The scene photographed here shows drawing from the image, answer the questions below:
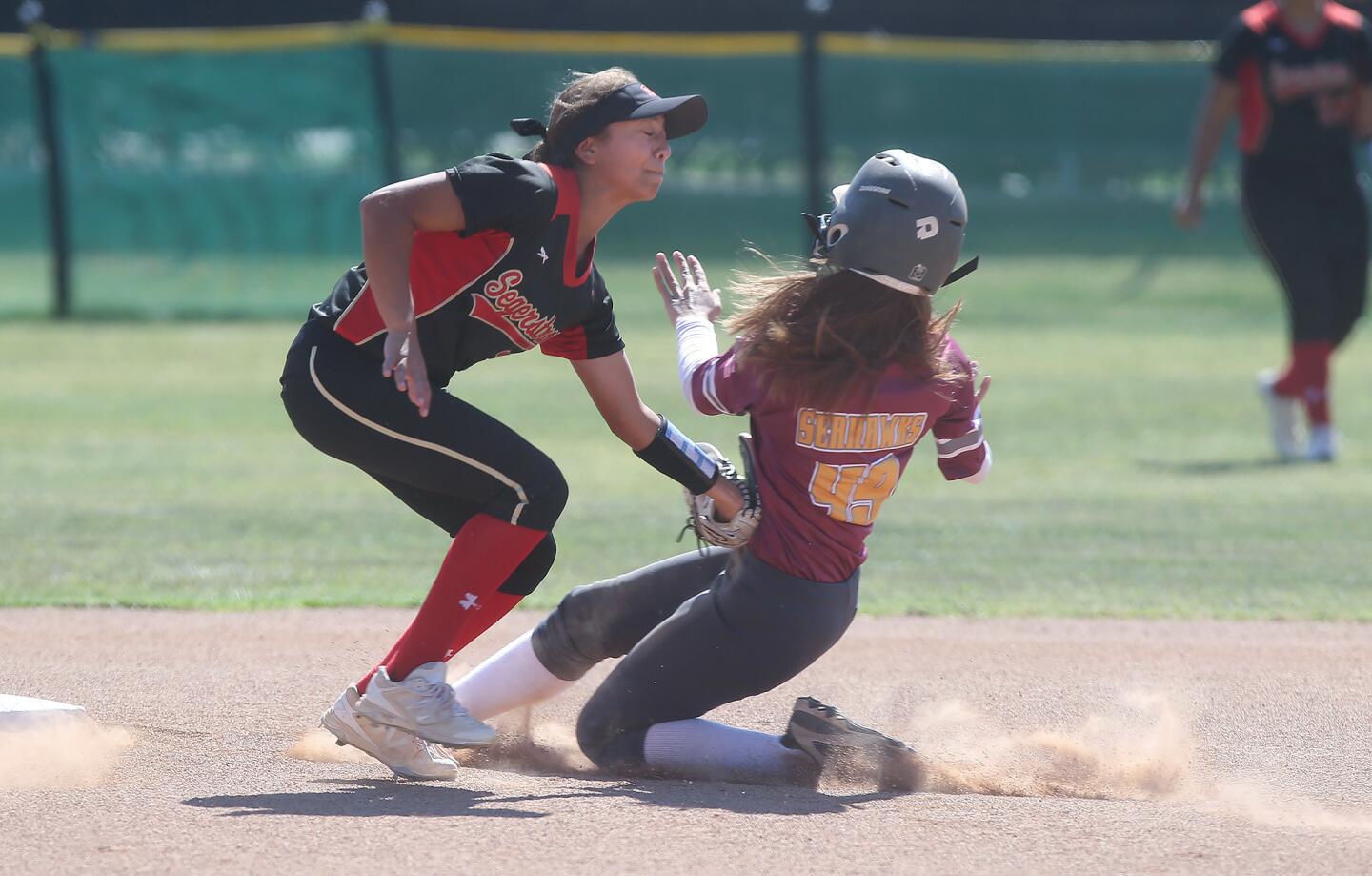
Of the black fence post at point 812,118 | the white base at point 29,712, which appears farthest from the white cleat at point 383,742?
the black fence post at point 812,118

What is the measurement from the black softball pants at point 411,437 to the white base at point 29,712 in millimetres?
979

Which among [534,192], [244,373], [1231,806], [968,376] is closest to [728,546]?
[968,376]

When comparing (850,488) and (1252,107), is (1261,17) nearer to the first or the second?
(1252,107)

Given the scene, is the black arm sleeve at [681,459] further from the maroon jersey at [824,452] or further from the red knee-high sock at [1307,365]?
the red knee-high sock at [1307,365]

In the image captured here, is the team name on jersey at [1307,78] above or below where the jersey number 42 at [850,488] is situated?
above

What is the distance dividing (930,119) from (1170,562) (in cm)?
1205

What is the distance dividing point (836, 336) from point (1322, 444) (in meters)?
6.57

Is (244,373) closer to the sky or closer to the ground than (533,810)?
closer to the ground

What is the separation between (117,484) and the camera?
8594 millimetres

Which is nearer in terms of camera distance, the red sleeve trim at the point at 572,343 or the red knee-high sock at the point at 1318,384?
the red sleeve trim at the point at 572,343

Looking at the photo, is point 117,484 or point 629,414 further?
point 117,484

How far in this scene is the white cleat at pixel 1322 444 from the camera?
9453mm

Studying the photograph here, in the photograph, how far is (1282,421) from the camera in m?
9.59

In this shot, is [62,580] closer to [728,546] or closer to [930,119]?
[728,546]
